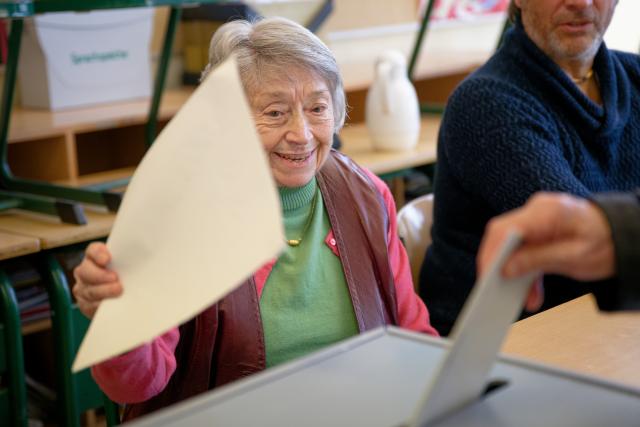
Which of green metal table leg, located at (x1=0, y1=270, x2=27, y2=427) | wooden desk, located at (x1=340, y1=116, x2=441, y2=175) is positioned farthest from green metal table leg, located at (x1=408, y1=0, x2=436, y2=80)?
green metal table leg, located at (x1=0, y1=270, x2=27, y2=427)

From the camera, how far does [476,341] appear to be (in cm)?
71

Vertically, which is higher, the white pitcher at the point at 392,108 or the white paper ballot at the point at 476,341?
the white paper ballot at the point at 476,341

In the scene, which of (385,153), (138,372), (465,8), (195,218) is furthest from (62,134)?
(465,8)

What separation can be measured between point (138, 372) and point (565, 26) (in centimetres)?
114

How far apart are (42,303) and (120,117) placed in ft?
2.31

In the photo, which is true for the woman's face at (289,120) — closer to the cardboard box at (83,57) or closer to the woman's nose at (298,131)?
the woman's nose at (298,131)

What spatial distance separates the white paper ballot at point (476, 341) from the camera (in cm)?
67

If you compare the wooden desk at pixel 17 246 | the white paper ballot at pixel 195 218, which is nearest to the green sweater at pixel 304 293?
the white paper ballot at pixel 195 218

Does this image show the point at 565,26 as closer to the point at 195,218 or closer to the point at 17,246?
the point at 17,246

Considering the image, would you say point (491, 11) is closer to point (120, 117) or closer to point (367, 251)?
point (120, 117)

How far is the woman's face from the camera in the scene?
1.47 meters

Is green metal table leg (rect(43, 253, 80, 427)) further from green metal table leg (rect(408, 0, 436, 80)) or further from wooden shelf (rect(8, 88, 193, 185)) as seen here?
green metal table leg (rect(408, 0, 436, 80))

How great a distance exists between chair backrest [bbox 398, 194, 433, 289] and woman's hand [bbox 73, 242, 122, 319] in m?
0.94

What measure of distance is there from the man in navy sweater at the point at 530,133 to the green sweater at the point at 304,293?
Result: 1.30 ft
